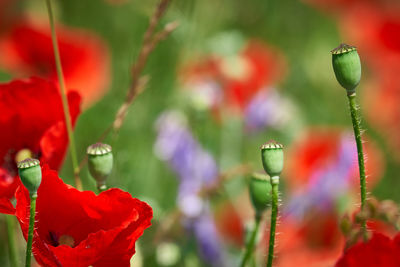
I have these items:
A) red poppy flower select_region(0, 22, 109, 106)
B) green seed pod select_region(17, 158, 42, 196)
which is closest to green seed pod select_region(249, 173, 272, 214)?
green seed pod select_region(17, 158, 42, 196)

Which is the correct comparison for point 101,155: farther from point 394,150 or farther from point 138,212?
point 394,150

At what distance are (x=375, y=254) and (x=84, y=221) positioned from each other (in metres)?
0.22

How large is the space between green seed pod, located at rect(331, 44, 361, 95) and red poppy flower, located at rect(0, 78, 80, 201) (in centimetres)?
24

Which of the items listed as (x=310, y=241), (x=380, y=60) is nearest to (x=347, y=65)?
(x=310, y=241)

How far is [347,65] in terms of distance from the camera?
1.64 feet

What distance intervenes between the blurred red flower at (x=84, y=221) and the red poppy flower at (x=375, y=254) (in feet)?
0.47

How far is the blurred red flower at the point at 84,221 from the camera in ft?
1.59

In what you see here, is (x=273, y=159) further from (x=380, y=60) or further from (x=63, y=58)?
(x=380, y=60)

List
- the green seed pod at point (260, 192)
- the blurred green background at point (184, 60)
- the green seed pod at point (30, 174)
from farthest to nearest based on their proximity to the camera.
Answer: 1. the blurred green background at point (184, 60)
2. the green seed pod at point (260, 192)
3. the green seed pod at point (30, 174)

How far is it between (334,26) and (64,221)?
2.16 meters

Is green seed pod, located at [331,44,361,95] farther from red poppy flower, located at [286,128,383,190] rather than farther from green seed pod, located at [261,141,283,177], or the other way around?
red poppy flower, located at [286,128,383,190]

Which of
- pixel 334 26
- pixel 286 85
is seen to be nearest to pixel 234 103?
pixel 286 85

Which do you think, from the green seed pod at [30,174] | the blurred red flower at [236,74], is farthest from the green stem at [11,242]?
the blurred red flower at [236,74]

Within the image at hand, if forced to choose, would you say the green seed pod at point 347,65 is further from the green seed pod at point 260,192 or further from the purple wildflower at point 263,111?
the purple wildflower at point 263,111
